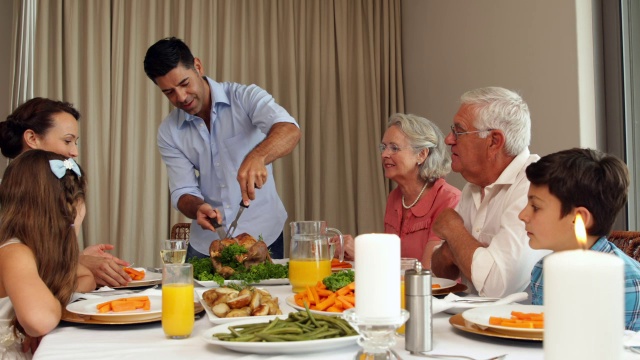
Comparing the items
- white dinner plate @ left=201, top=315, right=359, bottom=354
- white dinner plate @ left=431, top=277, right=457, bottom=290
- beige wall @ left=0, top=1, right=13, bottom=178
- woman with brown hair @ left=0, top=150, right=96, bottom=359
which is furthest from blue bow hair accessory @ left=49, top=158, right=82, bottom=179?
beige wall @ left=0, top=1, right=13, bottom=178

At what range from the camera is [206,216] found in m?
2.57

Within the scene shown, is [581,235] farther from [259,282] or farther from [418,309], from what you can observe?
[259,282]

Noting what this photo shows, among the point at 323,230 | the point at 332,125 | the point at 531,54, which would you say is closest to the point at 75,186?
the point at 323,230

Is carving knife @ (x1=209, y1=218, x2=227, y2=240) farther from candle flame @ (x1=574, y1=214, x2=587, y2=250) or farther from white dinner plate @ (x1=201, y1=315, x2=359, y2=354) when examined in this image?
candle flame @ (x1=574, y1=214, x2=587, y2=250)

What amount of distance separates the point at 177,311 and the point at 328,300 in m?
0.33

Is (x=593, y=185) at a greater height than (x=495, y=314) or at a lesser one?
greater

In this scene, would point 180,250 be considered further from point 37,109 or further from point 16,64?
point 16,64

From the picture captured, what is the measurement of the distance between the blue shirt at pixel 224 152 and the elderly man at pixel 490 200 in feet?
3.48

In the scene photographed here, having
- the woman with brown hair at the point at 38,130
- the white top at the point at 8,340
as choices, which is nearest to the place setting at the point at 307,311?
the white top at the point at 8,340

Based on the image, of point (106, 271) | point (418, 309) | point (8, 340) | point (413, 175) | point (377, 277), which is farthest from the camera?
point (413, 175)

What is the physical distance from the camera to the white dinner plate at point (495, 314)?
114 centimetres

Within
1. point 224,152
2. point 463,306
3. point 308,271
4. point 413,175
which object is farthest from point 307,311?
point 224,152

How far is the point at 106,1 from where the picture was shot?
407cm

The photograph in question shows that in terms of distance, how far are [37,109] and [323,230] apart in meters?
1.48
